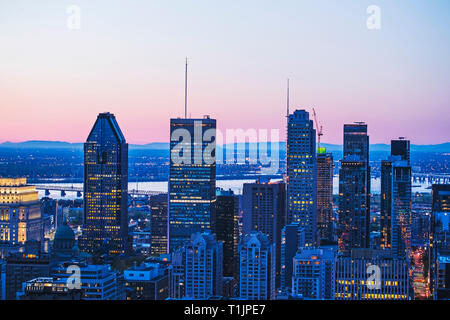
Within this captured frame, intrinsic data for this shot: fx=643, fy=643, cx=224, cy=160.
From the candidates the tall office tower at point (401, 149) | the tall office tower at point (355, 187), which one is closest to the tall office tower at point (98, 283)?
the tall office tower at point (355, 187)

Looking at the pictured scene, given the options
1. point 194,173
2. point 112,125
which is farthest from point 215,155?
point 112,125

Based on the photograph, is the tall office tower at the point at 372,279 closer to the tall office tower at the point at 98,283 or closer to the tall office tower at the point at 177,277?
the tall office tower at the point at 177,277

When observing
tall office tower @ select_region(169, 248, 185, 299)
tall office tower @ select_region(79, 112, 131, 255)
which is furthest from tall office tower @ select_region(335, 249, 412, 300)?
tall office tower @ select_region(79, 112, 131, 255)

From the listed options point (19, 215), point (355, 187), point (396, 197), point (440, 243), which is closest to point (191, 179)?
point (19, 215)

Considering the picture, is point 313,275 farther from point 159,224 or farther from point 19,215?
point 19,215

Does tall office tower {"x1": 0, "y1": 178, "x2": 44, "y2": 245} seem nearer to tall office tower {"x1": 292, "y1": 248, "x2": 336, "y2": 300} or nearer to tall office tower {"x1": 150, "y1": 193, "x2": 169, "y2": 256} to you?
tall office tower {"x1": 150, "y1": 193, "x2": 169, "y2": 256}

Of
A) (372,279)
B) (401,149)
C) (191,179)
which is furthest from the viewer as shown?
(401,149)
